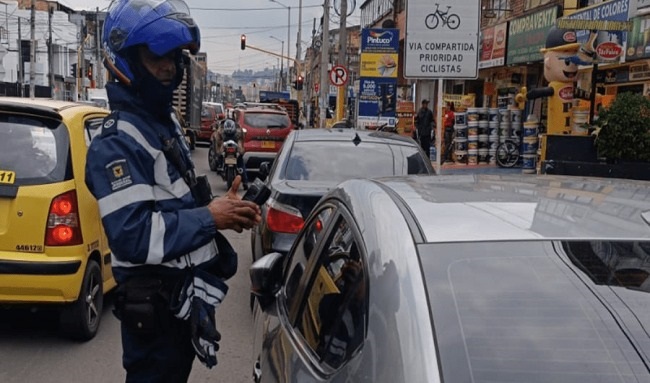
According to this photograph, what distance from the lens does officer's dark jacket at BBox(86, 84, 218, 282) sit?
279cm

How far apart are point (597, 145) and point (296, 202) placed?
6287 mm

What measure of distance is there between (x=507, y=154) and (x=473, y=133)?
102cm

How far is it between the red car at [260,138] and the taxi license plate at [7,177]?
1314 centimetres

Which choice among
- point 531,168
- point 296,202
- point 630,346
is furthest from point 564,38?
point 630,346

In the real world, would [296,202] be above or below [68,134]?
below

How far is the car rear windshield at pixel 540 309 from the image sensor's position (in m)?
1.72

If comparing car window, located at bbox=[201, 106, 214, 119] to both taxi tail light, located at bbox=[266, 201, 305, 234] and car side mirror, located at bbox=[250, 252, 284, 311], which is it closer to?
taxi tail light, located at bbox=[266, 201, 305, 234]

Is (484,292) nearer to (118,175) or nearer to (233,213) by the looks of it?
(233,213)

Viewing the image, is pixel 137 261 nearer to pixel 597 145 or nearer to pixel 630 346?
pixel 630 346

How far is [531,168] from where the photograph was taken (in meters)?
15.9

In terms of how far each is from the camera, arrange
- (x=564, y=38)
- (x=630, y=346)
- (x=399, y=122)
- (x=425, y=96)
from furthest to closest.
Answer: (x=425, y=96) → (x=399, y=122) → (x=564, y=38) → (x=630, y=346)

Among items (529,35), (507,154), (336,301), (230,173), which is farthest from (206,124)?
(336,301)

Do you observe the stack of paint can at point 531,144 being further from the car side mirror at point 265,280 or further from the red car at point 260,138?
the car side mirror at point 265,280

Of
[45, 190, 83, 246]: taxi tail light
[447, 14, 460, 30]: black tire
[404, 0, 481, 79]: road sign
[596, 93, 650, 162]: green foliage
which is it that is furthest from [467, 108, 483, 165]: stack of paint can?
[45, 190, 83, 246]: taxi tail light
